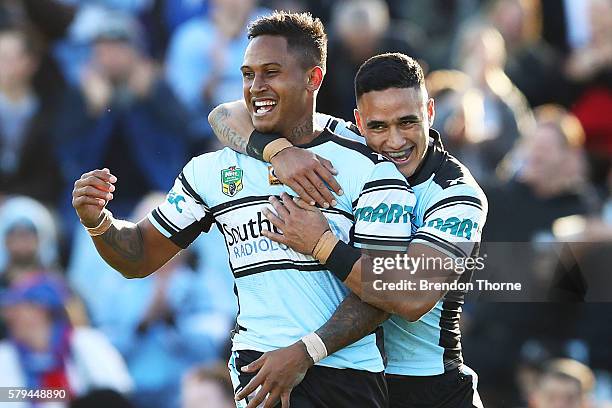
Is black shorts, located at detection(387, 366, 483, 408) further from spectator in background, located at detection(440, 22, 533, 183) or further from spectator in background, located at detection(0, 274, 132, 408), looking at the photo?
spectator in background, located at detection(440, 22, 533, 183)

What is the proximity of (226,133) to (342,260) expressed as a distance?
0.94 m

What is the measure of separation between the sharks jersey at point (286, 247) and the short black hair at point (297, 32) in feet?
1.14

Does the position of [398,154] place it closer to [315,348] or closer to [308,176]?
[308,176]

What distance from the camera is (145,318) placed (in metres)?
9.41

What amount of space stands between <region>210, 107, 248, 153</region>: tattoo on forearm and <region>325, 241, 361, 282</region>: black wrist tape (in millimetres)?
688

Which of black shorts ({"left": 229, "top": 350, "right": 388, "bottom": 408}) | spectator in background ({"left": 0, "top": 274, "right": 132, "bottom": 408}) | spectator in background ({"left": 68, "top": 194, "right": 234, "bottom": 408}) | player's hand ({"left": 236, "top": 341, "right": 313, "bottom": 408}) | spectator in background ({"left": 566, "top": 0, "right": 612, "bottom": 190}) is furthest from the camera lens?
spectator in background ({"left": 566, "top": 0, "right": 612, "bottom": 190})

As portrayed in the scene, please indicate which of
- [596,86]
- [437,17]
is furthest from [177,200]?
[437,17]

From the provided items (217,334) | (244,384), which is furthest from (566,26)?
(244,384)

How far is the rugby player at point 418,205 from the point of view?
520cm

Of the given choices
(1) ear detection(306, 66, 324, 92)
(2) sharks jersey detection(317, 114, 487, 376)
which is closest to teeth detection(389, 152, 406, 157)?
(2) sharks jersey detection(317, 114, 487, 376)

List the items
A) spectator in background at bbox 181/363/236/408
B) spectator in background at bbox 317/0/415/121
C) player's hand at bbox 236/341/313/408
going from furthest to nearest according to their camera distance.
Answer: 1. spectator in background at bbox 317/0/415/121
2. spectator in background at bbox 181/363/236/408
3. player's hand at bbox 236/341/313/408

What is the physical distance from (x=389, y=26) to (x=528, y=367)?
3446mm

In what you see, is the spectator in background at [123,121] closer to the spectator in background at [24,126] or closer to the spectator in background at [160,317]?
the spectator in background at [24,126]

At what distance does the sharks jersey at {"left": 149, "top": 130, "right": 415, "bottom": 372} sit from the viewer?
16.7 feet
